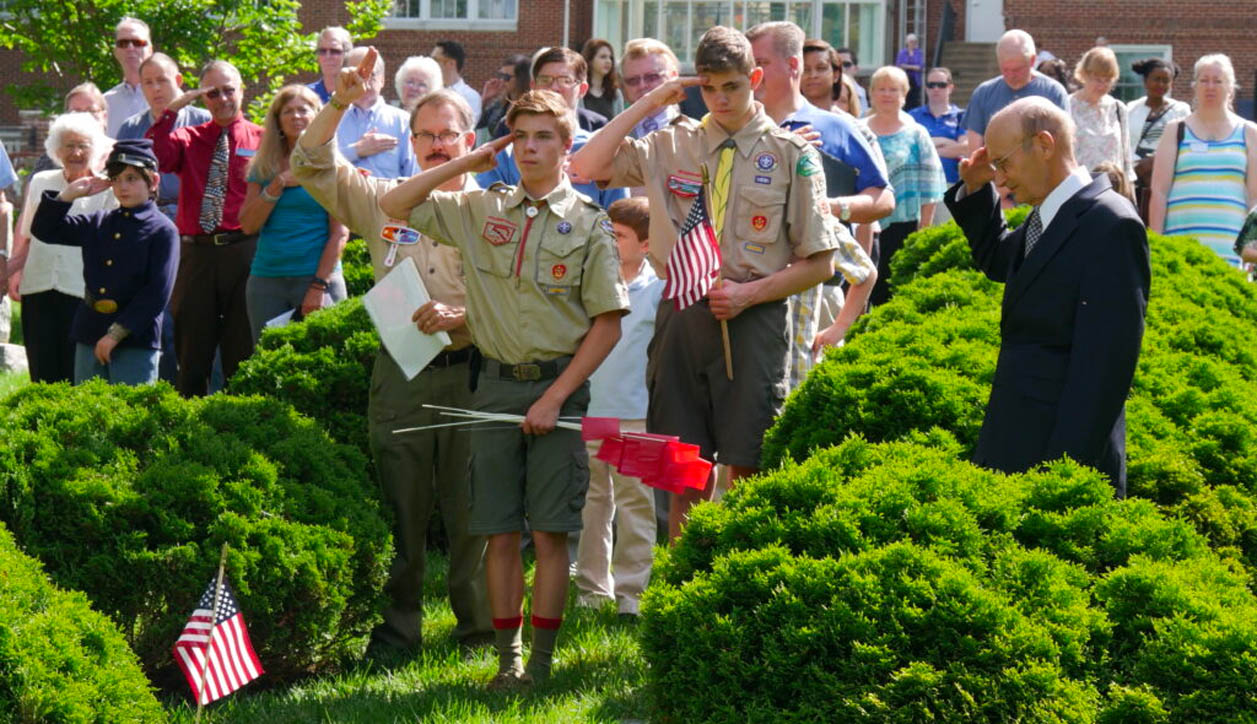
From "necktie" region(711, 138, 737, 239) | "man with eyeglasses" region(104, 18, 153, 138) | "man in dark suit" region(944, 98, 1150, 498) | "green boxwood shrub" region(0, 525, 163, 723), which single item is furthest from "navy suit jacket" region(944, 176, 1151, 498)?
"man with eyeglasses" region(104, 18, 153, 138)

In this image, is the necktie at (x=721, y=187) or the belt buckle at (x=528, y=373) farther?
the necktie at (x=721, y=187)

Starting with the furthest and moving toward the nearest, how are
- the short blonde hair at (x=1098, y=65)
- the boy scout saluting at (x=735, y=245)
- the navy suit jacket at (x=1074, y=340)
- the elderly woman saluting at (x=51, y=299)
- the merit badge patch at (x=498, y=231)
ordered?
the short blonde hair at (x=1098, y=65) → the elderly woman saluting at (x=51, y=299) → the boy scout saluting at (x=735, y=245) → the merit badge patch at (x=498, y=231) → the navy suit jacket at (x=1074, y=340)

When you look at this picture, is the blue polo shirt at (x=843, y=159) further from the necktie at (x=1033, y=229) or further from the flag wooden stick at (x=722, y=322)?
the necktie at (x=1033, y=229)

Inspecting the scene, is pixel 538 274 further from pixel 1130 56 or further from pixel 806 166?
pixel 1130 56

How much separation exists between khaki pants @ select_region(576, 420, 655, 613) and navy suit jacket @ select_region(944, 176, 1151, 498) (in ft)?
7.23

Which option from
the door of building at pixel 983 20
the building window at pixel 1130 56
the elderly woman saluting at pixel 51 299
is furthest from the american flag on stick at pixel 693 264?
the door of building at pixel 983 20

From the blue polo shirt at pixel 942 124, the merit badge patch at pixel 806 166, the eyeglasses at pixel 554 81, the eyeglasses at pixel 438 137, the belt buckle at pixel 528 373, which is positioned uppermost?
the eyeglasses at pixel 554 81

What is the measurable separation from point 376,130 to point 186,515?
483 cm

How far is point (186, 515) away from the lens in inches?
243

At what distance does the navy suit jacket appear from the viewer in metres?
5.30

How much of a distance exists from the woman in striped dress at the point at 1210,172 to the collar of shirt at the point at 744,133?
18.0 ft

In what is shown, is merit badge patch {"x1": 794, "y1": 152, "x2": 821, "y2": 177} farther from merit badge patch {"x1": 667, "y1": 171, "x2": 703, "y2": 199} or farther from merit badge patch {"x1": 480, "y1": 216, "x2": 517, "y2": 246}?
merit badge patch {"x1": 480, "y1": 216, "x2": 517, "y2": 246}

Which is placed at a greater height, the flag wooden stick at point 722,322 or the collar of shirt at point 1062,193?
the collar of shirt at point 1062,193

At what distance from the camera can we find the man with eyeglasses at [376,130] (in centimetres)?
993
